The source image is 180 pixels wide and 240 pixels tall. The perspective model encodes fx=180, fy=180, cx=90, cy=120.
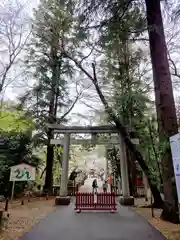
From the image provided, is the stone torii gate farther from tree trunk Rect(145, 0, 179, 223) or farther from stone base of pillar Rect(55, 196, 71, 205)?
tree trunk Rect(145, 0, 179, 223)

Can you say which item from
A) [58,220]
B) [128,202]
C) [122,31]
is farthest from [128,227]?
[122,31]

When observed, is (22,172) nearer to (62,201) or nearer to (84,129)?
(62,201)

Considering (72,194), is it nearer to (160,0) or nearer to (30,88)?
(30,88)

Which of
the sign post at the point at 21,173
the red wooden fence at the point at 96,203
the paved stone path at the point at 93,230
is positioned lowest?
the paved stone path at the point at 93,230

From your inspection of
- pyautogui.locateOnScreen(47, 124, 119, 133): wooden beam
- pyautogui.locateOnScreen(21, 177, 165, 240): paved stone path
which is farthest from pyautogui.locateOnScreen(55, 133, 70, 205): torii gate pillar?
pyautogui.locateOnScreen(21, 177, 165, 240): paved stone path

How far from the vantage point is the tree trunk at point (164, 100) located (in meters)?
5.22

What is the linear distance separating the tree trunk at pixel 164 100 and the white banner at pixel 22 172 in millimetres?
6374

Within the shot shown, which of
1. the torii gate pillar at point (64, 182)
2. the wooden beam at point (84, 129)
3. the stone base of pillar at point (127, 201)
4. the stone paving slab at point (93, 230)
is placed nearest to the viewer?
the stone paving slab at point (93, 230)

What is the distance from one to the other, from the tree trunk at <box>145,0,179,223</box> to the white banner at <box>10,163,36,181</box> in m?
6.37

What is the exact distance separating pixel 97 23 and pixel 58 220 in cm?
663

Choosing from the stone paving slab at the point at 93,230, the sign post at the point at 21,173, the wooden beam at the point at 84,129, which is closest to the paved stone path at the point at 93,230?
the stone paving slab at the point at 93,230

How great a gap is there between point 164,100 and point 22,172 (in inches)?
288

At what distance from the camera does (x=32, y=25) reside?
8.71 m

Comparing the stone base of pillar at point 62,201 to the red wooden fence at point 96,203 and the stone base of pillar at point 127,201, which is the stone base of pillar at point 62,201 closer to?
the red wooden fence at point 96,203
